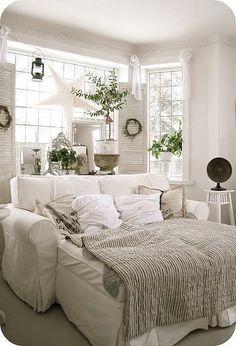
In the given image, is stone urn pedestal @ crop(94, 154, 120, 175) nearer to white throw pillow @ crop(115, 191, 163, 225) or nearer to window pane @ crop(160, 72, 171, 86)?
white throw pillow @ crop(115, 191, 163, 225)

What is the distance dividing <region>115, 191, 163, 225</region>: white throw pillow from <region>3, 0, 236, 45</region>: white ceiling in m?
2.10

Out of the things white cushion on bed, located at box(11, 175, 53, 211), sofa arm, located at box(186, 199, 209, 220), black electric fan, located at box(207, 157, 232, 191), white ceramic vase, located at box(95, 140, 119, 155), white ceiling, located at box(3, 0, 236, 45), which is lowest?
sofa arm, located at box(186, 199, 209, 220)

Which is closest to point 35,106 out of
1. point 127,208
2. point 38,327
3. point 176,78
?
point 127,208

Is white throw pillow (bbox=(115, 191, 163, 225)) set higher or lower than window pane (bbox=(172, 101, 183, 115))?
lower

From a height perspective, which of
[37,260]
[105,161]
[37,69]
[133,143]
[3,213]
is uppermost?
[37,69]

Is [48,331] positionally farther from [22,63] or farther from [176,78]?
[176,78]

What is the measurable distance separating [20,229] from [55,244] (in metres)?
0.31

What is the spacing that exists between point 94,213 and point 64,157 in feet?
3.53

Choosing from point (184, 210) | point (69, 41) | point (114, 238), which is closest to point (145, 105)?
point (69, 41)

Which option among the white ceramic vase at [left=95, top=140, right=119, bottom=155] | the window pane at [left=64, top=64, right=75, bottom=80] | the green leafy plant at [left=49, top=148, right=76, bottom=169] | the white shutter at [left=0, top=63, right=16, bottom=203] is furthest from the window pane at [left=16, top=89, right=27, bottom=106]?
the white ceramic vase at [left=95, top=140, right=119, bottom=155]

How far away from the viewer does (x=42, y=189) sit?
3088mm

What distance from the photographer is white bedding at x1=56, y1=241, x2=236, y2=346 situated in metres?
1.81

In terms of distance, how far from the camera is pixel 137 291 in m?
1.77

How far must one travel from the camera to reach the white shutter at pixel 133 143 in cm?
473
